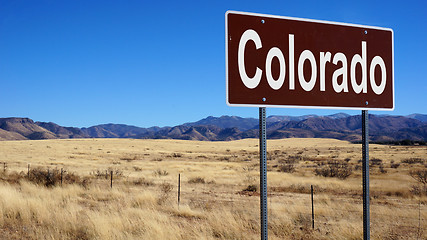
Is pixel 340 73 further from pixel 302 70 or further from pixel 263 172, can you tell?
pixel 263 172

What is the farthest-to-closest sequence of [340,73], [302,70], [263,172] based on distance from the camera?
1. [340,73]
2. [302,70]
3. [263,172]

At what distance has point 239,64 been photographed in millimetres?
3121

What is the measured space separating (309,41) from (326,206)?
10464 millimetres

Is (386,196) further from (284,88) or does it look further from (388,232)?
(284,88)

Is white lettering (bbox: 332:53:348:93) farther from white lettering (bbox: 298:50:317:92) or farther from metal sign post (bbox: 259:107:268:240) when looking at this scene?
metal sign post (bbox: 259:107:268:240)

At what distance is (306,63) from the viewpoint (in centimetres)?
348

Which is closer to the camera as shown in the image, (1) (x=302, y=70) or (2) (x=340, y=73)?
(1) (x=302, y=70)

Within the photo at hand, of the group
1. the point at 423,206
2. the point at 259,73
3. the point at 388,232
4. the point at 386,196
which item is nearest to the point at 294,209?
the point at 388,232

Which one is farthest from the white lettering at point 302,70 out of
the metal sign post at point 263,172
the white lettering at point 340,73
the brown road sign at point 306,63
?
the metal sign post at point 263,172

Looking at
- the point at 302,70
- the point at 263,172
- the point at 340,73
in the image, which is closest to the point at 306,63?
the point at 302,70

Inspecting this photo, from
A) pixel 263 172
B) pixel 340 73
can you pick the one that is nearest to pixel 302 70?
pixel 340 73

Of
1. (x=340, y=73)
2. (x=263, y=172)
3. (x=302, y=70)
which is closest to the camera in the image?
(x=263, y=172)

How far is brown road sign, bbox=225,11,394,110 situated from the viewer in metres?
3.15

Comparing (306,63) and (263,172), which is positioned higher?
(306,63)
